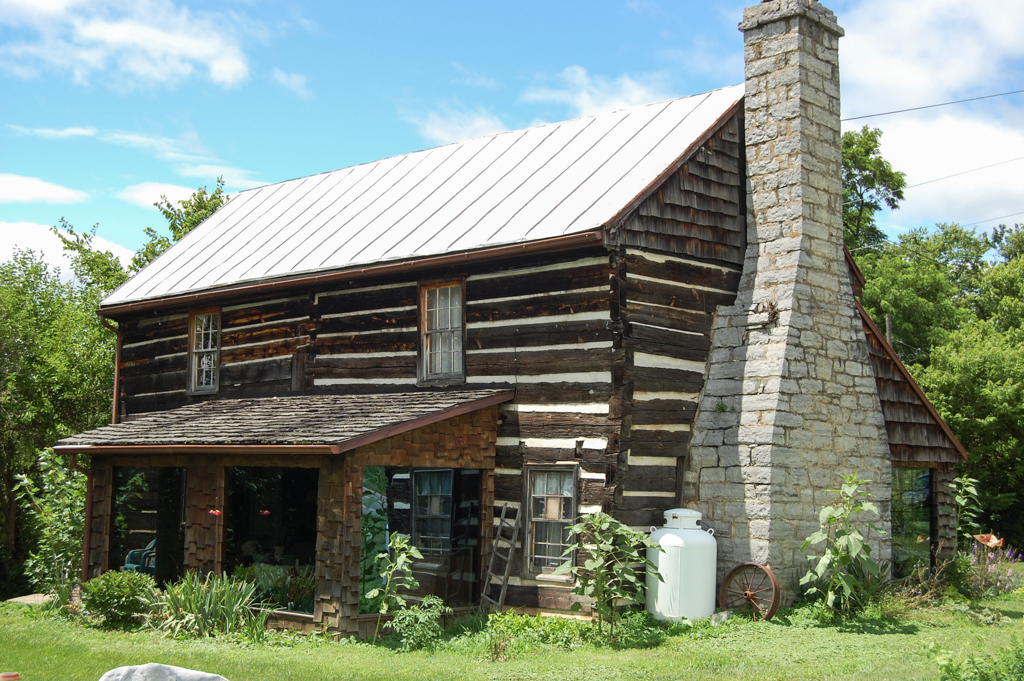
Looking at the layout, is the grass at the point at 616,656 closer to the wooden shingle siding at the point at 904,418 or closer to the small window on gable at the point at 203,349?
the wooden shingle siding at the point at 904,418

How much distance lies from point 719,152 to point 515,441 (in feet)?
16.6

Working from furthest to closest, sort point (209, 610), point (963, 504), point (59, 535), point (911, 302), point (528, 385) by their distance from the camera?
point (911, 302), point (59, 535), point (963, 504), point (528, 385), point (209, 610)

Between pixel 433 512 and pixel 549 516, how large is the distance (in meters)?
2.18

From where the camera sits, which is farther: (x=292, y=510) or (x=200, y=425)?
(x=292, y=510)

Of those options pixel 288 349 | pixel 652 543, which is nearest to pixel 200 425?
pixel 288 349

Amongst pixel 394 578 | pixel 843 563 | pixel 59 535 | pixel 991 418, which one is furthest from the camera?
pixel 991 418

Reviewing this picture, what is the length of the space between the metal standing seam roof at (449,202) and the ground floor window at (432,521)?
131 inches

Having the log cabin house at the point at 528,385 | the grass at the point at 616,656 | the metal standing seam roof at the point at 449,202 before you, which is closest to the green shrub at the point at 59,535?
the log cabin house at the point at 528,385

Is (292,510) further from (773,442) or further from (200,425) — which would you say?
(773,442)

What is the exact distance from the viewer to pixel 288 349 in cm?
1691

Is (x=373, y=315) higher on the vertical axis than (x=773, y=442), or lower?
higher

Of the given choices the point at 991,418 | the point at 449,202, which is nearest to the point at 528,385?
the point at 449,202

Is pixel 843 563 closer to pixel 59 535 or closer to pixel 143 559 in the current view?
pixel 143 559

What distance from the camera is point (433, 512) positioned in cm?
1477
